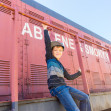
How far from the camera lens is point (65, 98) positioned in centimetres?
100

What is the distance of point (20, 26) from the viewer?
68.1 inches

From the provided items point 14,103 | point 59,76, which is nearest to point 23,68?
point 59,76

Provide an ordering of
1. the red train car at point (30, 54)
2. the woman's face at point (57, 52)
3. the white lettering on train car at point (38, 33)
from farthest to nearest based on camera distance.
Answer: the white lettering on train car at point (38, 33), the woman's face at point (57, 52), the red train car at point (30, 54)

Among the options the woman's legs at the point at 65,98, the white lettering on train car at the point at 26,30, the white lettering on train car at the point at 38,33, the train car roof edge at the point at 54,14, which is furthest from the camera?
the train car roof edge at the point at 54,14

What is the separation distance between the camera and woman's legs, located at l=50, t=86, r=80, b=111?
98 cm

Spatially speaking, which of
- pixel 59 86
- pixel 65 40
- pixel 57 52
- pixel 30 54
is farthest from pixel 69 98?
pixel 65 40

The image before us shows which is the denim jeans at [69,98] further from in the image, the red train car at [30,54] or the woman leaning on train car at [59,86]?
the red train car at [30,54]

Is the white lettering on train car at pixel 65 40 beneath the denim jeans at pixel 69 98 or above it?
above

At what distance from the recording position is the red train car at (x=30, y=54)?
1.08 metres

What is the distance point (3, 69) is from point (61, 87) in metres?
0.71

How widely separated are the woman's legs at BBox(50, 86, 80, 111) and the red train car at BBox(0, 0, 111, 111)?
0.37 meters

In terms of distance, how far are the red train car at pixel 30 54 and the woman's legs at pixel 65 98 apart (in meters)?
0.37

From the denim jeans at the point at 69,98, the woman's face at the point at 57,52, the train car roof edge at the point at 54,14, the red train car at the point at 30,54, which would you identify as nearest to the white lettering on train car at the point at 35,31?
the red train car at the point at 30,54

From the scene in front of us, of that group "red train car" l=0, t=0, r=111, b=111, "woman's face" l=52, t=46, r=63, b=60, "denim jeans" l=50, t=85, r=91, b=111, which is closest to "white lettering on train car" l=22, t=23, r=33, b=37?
"red train car" l=0, t=0, r=111, b=111
